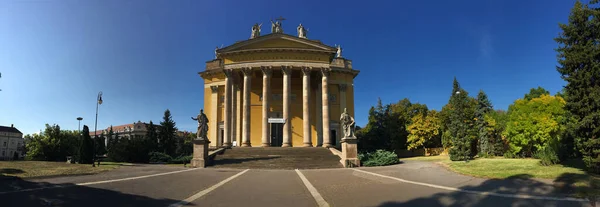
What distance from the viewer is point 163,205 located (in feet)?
22.8

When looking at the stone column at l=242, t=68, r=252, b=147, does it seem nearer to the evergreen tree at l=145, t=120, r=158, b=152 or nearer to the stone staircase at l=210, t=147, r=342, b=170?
the stone staircase at l=210, t=147, r=342, b=170

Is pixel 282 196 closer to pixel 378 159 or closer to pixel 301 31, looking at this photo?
pixel 378 159

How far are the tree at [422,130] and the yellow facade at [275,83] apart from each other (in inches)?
407

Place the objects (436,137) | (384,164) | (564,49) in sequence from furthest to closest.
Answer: (436,137) → (384,164) → (564,49)

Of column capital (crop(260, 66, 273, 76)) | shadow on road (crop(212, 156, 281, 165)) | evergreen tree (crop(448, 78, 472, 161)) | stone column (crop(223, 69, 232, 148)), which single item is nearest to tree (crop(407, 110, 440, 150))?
evergreen tree (crop(448, 78, 472, 161))

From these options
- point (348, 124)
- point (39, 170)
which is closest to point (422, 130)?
point (348, 124)

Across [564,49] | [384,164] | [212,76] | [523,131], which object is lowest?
[384,164]

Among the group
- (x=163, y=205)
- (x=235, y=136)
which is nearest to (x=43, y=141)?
(x=235, y=136)

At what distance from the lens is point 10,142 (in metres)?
100

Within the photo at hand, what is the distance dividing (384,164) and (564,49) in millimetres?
12661

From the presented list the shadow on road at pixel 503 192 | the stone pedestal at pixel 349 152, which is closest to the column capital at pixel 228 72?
the stone pedestal at pixel 349 152

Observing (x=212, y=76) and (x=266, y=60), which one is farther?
(x=212, y=76)

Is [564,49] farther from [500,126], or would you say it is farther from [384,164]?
[500,126]

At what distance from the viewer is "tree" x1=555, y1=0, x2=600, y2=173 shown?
459 inches
